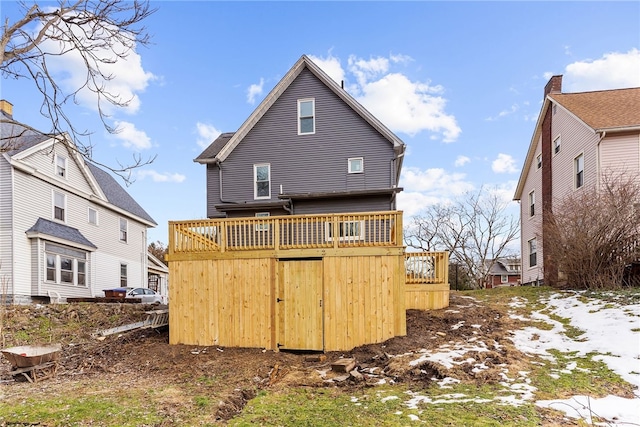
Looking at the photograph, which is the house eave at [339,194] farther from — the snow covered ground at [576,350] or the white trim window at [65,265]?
the white trim window at [65,265]

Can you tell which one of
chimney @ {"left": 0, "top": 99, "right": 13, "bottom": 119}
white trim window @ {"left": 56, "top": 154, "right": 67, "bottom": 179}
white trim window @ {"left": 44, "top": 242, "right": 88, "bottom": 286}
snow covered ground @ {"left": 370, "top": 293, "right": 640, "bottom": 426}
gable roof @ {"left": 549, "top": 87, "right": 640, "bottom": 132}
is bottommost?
snow covered ground @ {"left": 370, "top": 293, "right": 640, "bottom": 426}

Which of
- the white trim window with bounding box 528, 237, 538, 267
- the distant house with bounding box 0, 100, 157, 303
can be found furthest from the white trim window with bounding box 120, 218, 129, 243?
the white trim window with bounding box 528, 237, 538, 267

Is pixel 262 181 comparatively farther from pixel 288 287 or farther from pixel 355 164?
pixel 288 287

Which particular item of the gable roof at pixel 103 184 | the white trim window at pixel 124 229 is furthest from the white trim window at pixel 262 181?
the white trim window at pixel 124 229

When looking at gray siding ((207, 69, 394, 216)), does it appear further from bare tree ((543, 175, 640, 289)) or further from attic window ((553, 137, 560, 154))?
attic window ((553, 137, 560, 154))

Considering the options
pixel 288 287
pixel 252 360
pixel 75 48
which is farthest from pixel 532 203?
pixel 75 48

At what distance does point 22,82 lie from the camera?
20.5 feet

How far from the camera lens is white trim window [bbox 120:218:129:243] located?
21.3 metres

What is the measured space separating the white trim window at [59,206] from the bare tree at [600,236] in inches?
768

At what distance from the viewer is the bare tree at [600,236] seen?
33.0 ft

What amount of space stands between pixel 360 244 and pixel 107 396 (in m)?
5.21

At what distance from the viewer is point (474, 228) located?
30359 millimetres

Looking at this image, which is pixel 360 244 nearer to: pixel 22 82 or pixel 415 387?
pixel 415 387

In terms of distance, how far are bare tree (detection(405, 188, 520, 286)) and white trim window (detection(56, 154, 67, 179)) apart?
79.0ft
